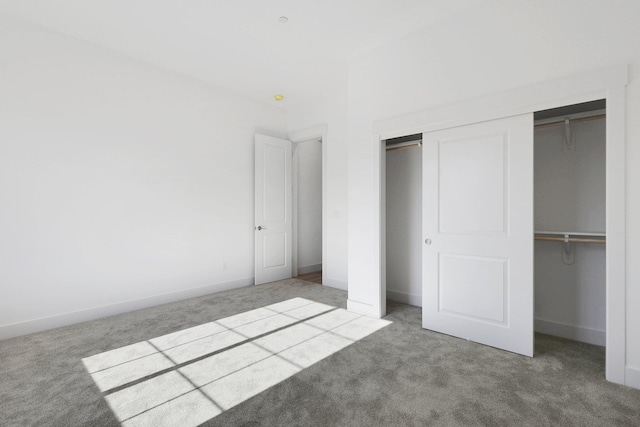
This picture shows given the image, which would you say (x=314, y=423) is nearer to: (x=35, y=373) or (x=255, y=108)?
(x=35, y=373)

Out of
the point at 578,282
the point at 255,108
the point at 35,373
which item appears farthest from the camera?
the point at 255,108

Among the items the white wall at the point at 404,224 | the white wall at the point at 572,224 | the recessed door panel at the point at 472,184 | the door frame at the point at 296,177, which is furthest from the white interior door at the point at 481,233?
the door frame at the point at 296,177

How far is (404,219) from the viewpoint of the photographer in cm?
402

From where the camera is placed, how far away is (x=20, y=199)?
3.03 meters

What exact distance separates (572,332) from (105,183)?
5139 mm

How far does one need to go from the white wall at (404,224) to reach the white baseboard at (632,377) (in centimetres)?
195

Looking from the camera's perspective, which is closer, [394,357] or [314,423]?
[314,423]

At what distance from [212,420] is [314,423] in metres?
0.60

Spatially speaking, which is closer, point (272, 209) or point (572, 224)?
point (572, 224)

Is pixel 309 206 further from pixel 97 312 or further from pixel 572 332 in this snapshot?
pixel 572 332

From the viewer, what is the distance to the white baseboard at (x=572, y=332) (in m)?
2.68

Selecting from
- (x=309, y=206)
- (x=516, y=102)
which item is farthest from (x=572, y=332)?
(x=309, y=206)

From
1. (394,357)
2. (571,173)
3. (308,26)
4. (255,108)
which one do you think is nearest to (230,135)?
(255,108)

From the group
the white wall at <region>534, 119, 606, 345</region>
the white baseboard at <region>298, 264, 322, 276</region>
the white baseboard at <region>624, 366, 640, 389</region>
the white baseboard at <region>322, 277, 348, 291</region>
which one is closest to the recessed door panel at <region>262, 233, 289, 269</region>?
the white baseboard at <region>298, 264, 322, 276</region>
